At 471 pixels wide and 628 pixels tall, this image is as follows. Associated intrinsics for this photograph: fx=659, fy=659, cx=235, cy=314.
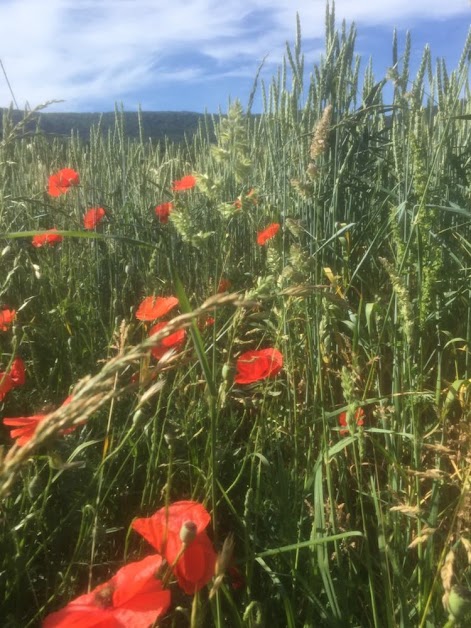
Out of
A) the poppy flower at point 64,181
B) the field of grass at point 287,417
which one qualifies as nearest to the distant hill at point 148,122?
the poppy flower at point 64,181

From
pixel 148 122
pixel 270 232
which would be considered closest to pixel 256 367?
pixel 270 232

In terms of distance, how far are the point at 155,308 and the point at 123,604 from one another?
708mm

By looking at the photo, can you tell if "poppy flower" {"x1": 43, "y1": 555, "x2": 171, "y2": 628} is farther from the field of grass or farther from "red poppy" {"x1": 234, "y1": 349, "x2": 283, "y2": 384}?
"red poppy" {"x1": 234, "y1": 349, "x2": 283, "y2": 384}

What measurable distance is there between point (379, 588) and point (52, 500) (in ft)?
1.83

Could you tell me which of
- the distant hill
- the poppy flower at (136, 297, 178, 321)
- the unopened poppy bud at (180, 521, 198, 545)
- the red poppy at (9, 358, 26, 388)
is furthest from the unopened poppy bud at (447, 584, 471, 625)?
the distant hill

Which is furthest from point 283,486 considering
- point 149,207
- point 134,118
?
point 134,118

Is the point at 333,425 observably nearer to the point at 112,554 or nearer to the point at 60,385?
the point at 112,554

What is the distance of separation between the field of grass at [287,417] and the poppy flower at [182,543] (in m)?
0.03

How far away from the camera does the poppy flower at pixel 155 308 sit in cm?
126

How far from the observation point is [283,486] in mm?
942

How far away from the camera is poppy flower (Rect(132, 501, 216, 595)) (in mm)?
726

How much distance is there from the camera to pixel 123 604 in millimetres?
672

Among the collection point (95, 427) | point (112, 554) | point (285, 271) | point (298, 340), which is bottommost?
point (112, 554)

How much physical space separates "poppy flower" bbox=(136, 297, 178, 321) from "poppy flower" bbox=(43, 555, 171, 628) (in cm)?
60
